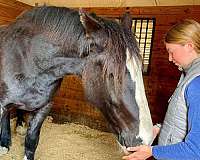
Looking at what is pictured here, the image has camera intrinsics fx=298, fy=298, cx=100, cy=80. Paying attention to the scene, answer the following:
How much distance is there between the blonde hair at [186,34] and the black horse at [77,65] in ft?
0.60

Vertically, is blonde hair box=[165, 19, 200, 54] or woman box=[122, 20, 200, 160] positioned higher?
blonde hair box=[165, 19, 200, 54]

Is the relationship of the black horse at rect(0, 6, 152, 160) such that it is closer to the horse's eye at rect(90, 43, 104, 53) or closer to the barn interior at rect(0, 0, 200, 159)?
the horse's eye at rect(90, 43, 104, 53)

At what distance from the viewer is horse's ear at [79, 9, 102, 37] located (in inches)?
50.9

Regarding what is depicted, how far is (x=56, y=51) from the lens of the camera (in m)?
1.66

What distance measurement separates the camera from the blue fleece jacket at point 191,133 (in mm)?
1199

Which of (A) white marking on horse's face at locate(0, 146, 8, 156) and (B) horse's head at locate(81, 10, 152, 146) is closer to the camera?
(B) horse's head at locate(81, 10, 152, 146)

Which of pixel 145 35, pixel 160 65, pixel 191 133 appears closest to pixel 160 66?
pixel 160 65

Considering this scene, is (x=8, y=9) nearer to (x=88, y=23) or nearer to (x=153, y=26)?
(x=153, y=26)

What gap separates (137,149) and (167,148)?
0.45ft

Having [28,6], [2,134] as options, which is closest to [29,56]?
[2,134]

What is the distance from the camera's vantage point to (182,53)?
134cm

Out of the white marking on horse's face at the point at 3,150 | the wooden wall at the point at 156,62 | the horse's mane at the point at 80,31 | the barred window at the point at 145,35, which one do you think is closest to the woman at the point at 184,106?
the horse's mane at the point at 80,31

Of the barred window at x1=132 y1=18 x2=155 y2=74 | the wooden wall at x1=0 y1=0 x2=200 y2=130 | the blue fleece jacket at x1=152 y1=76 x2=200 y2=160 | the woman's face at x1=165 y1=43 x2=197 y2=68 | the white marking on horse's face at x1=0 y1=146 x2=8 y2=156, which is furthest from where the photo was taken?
the barred window at x1=132 y1=18 x2=155 y2=74

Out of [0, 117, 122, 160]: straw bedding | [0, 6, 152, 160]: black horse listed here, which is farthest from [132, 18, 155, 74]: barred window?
[0, 6, 152, 160]: black horse
